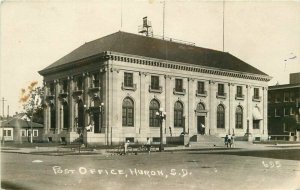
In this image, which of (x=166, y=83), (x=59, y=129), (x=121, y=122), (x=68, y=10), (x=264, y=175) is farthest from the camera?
(x=59, y=129)

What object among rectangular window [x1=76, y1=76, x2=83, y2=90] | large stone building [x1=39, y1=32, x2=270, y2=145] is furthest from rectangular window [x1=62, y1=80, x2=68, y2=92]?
rectangular window [x1=76, y1=76, x2=83, y2=90]

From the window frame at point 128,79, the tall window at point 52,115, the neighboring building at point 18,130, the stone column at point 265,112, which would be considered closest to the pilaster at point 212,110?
the stone column at point 265,112

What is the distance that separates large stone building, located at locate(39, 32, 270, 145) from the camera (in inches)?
1325

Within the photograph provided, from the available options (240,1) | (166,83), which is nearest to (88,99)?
(166,83)

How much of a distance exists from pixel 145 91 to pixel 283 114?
20.7 metres

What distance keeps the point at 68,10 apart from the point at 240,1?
5052 mm

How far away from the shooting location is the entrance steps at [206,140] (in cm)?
3412

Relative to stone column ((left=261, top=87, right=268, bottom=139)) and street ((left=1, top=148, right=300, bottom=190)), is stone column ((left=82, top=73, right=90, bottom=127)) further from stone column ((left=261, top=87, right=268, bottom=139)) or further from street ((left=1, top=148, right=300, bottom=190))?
street ((left=1, top=148, right=300, bottom=190))

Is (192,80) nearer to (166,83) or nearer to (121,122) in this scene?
(166,83)

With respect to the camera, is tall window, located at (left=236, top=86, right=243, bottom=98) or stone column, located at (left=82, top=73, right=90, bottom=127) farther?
tall window, located at (left=236, top=86, right=243, bottom=98)

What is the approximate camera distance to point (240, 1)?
12.8 metres

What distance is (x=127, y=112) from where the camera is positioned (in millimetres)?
34562

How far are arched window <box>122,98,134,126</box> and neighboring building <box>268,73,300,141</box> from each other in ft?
60.1

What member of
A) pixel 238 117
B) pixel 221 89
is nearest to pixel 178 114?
pixel 221 89
